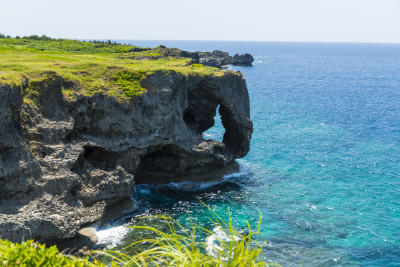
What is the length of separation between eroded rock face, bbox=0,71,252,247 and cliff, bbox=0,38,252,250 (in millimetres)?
75

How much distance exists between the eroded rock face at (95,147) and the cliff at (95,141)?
0.07m

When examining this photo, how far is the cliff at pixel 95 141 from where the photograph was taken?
2462 cm

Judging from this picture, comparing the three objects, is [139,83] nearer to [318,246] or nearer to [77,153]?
[77,153]

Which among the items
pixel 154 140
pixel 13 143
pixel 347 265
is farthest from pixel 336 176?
pixel 13 143

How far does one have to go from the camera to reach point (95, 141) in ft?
102

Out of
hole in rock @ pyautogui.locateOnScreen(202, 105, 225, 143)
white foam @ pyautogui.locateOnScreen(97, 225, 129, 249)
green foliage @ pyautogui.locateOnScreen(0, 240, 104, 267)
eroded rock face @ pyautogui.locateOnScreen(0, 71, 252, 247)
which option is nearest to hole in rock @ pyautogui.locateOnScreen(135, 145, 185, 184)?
eroded rock face @ pyautogui.locateOnScreen(0, 71, 252, 247)

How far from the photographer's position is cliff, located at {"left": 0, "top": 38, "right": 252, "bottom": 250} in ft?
80.8

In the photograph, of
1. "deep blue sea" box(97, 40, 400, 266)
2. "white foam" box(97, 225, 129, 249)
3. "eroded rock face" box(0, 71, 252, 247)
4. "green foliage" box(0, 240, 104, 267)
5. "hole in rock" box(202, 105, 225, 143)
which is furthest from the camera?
"hole in rock" box(202, 105, 225, 143)

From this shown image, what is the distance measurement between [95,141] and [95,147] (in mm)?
688

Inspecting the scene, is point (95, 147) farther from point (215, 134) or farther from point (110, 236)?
point (215, 134)

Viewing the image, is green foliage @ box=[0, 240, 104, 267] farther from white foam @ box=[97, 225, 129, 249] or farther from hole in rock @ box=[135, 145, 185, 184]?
hole in rock @ box=[135, 145, 185, 184]

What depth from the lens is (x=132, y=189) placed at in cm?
3312

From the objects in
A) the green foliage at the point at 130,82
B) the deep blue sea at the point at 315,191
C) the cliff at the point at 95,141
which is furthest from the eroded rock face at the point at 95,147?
the deep blue sea at the point at 315,191

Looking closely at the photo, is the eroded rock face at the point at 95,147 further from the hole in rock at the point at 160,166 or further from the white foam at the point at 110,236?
the white foam at the point at 110,236
